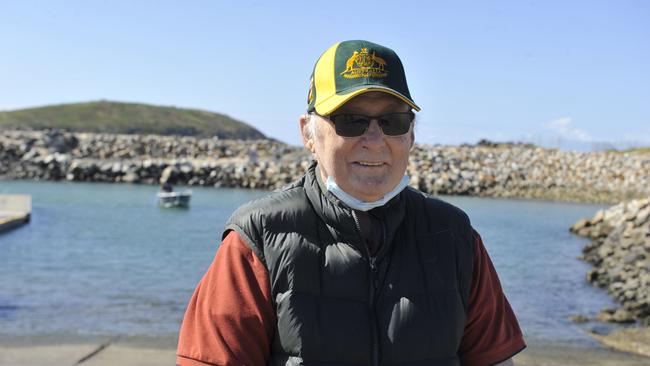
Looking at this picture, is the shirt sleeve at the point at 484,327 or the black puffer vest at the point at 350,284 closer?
the black puffer vest at the point at 350,284

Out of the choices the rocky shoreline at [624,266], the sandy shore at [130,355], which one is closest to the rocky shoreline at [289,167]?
the rocky shoreline at [624,266]

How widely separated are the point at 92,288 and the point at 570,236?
16496 mm

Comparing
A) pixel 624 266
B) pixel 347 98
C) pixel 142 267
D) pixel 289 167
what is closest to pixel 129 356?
pixel 347 98

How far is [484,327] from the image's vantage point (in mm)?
1892

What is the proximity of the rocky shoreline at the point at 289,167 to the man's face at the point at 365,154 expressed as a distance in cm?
3506

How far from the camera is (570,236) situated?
2380cm

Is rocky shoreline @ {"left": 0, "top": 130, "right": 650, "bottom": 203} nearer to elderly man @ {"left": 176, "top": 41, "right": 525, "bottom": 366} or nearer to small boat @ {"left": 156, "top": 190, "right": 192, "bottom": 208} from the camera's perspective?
small boat @ {"left": 156, "top": 190, "right": 192, "bottom": 208}

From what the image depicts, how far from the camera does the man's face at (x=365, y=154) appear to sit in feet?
6.00

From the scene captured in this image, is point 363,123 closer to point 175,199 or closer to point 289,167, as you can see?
point 175,199

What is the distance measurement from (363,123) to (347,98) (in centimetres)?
11

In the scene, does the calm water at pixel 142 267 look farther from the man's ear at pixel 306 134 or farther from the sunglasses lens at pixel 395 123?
the sunglasses lens at pixel 395 123

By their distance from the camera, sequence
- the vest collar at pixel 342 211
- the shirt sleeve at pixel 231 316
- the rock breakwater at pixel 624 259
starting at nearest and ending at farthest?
the shirt sleeve at pixel 231 316, the vest collar at pixel 342 211, the rock breakwater at pixel 624 259

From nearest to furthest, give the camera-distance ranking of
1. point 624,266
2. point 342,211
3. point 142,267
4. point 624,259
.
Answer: point 342,211, point 624,266, point 142,267, point 624,259

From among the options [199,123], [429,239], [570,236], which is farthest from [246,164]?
[199,123]
